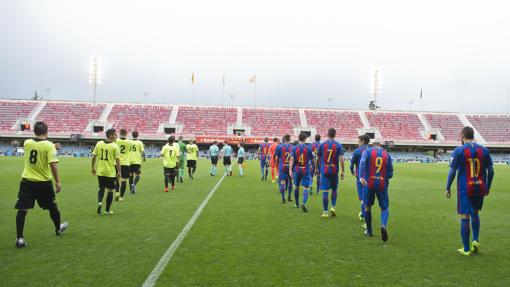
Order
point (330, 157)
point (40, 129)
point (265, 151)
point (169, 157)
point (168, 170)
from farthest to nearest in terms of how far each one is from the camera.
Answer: point (265, 151), point (168, 170), point (169, 157), point (330, 157), point (40, 129)

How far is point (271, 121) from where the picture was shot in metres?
62.8

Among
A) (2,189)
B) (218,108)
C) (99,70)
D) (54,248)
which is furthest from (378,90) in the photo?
(54,248)

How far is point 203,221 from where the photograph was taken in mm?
8086

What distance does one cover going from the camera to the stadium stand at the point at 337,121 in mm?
59750

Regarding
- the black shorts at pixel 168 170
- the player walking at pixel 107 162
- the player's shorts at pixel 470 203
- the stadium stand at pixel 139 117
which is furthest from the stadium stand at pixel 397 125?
the player walking at pixel 107 162

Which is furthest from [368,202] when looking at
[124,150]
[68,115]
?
[68,115]

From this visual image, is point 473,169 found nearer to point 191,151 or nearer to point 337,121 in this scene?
point 191,151

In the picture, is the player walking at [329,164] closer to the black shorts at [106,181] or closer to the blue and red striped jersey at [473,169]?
the blue and red striped jersey at [473,169]

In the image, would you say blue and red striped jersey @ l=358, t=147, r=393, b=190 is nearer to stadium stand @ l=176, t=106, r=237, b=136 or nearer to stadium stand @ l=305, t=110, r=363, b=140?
stadium stand @ l=305, t=110, r=363, b=140

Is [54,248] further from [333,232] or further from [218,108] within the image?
[218,108]

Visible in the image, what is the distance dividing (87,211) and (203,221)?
3360 mm

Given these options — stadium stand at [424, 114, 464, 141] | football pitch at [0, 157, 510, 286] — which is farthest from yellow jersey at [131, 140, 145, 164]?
stadium stand at [424, 114, 464, 141]

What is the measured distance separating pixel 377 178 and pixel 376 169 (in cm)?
17

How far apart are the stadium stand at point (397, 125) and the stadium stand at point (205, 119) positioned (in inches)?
977
